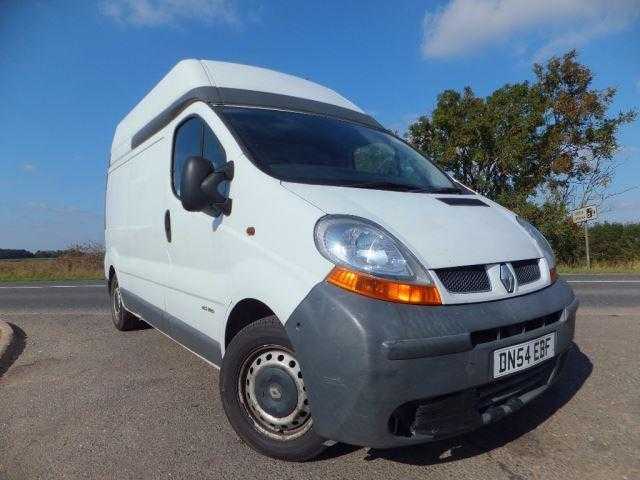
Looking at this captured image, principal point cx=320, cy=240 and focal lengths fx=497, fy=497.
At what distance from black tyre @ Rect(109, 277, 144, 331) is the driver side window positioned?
242cm

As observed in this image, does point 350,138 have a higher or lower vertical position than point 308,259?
higher

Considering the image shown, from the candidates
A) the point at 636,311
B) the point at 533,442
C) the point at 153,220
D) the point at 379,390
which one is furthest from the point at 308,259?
the point at 636,311

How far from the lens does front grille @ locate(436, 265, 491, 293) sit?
223 cm

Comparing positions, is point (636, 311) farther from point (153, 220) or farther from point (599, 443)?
point (153, 220)

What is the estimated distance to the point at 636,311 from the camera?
22.2 ft

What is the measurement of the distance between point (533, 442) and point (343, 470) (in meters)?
1.04

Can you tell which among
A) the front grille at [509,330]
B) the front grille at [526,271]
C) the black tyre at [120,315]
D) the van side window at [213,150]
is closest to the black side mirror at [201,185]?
the van side window at [213,150]

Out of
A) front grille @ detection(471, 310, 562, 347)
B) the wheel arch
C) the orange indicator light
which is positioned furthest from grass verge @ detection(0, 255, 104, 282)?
front grille @ detection(471, 310, 562, 347)

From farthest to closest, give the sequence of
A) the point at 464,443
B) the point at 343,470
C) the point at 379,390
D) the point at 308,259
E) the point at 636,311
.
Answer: the point at 636,311
the point at 464,443
the point at 343,470
the point at 308,259
the point at 379,390

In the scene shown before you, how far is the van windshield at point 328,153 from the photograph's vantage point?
2793 mm

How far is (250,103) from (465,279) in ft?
6.14

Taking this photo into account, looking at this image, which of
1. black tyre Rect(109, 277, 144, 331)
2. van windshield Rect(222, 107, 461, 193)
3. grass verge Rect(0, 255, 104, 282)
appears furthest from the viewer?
grass verge Rect(0, 255, 104, 282)

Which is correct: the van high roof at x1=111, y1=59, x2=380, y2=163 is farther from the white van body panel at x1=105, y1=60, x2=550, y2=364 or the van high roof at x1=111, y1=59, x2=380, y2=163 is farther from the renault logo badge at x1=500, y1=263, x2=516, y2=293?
the renault logo badge at x1=500, y1=263, x2=516, y2=293

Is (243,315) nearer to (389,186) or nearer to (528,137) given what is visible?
(389,186)
